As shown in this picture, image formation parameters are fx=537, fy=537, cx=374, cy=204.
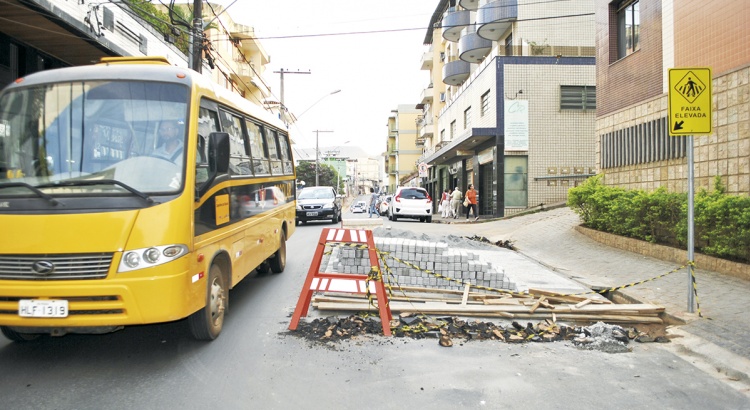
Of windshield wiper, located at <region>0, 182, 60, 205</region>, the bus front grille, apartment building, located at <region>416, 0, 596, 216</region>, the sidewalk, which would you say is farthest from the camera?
apartment building, located at <region>416, 0, 596, 216</region>

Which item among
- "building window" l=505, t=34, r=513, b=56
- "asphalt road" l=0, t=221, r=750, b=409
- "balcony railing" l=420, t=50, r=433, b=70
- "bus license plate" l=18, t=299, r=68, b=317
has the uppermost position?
"balcony railing" l=420, t=50, r=433, b=70

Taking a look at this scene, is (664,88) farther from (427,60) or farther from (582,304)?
(427,60)

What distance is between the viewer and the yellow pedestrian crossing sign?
245 inches

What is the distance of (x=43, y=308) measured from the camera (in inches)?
163

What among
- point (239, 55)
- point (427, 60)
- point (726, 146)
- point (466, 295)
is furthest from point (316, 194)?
point (427, 60)

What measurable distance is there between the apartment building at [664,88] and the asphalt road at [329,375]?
614 cm

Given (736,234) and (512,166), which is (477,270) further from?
(512,166)

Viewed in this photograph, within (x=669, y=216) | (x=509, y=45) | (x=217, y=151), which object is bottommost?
(x=669, y=216)

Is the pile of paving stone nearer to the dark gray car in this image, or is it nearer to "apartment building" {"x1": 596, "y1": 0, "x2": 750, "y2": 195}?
"apartment building" {"x1": 596, "y1": 0, "x2": 750, "y2": 195}

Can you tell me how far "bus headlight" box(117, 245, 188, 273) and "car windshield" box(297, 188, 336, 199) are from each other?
16.6 m

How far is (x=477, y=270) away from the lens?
297 inches

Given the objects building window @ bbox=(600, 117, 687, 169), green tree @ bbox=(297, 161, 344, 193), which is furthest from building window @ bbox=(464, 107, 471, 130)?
green tree @ bbox=(297, 161, 344, 193)

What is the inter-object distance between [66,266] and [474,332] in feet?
12.7

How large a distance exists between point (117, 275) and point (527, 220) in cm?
1843
